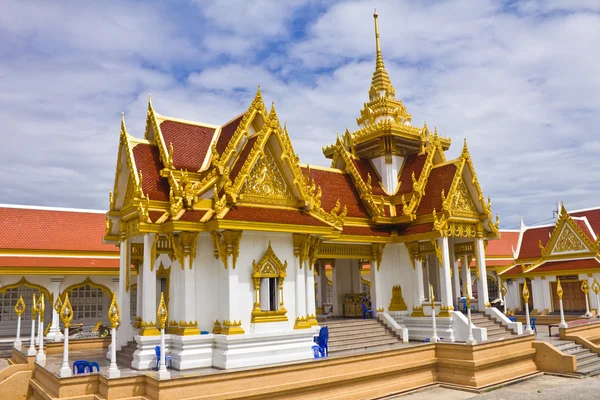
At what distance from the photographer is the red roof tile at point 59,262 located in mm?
19016

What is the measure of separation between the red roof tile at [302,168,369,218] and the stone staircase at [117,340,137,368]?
6659 mm

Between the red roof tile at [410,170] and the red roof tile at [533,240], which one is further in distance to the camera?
the red roof tile at [533,240]

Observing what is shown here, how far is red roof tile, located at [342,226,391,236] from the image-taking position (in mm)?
15341

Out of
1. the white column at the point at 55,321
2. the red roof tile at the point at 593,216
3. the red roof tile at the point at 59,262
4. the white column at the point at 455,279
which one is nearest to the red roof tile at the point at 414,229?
the white column at the point at 455,279

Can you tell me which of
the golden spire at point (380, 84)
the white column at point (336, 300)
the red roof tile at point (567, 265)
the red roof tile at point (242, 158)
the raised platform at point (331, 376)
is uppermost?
the golden spire at point (380, 84)

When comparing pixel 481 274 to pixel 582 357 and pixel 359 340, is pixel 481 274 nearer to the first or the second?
pixel 582 357

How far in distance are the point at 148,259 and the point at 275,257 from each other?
9.04 feet

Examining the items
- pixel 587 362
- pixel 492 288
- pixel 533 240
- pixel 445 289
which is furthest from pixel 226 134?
pixel 492 288

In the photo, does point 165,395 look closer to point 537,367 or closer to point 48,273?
point 537,367

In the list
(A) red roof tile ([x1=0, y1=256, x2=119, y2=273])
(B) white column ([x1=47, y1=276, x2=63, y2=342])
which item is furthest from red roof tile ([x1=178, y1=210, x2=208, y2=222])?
(A) red roof tile ([x1=0, y1=256, x2=119, y2=273])

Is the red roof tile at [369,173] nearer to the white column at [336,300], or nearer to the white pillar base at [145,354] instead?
the white column at [336,300]

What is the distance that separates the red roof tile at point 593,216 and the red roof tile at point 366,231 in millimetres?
13545

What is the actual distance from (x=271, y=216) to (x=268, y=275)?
1.32 meters

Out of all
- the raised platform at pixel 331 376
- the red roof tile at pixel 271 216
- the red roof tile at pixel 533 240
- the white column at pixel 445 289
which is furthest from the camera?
the red roof tile at pixel 533 240
